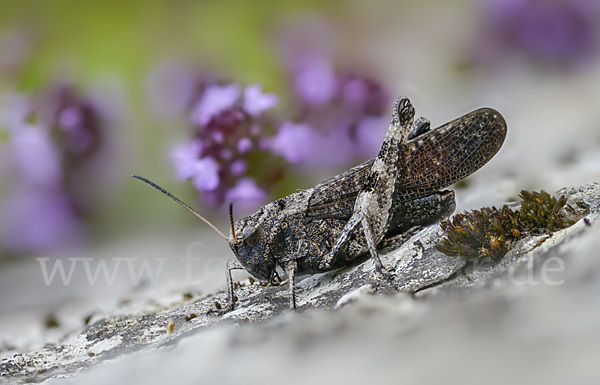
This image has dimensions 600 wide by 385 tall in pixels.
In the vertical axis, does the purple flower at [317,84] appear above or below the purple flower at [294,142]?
above

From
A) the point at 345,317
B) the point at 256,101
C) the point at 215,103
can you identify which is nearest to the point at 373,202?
the point at 345,317

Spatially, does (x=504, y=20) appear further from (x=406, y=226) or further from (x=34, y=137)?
(x=34, y=137)

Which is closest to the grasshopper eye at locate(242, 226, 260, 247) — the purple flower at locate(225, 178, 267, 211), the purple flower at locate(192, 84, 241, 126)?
the purple flower at locate(225, 178, 267, 211)

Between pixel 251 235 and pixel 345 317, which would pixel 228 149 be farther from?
pixel 345 317

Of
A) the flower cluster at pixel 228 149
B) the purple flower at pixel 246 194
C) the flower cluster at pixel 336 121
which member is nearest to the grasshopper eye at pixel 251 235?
the flower cluster at pixel 228 149

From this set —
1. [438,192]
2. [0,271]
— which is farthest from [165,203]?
[438,192]

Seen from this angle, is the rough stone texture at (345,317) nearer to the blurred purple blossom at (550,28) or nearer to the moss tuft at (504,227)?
the moss tuft at (504,227)

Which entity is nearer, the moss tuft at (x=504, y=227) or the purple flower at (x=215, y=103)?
the moss tuft at (x=504, y=227)
